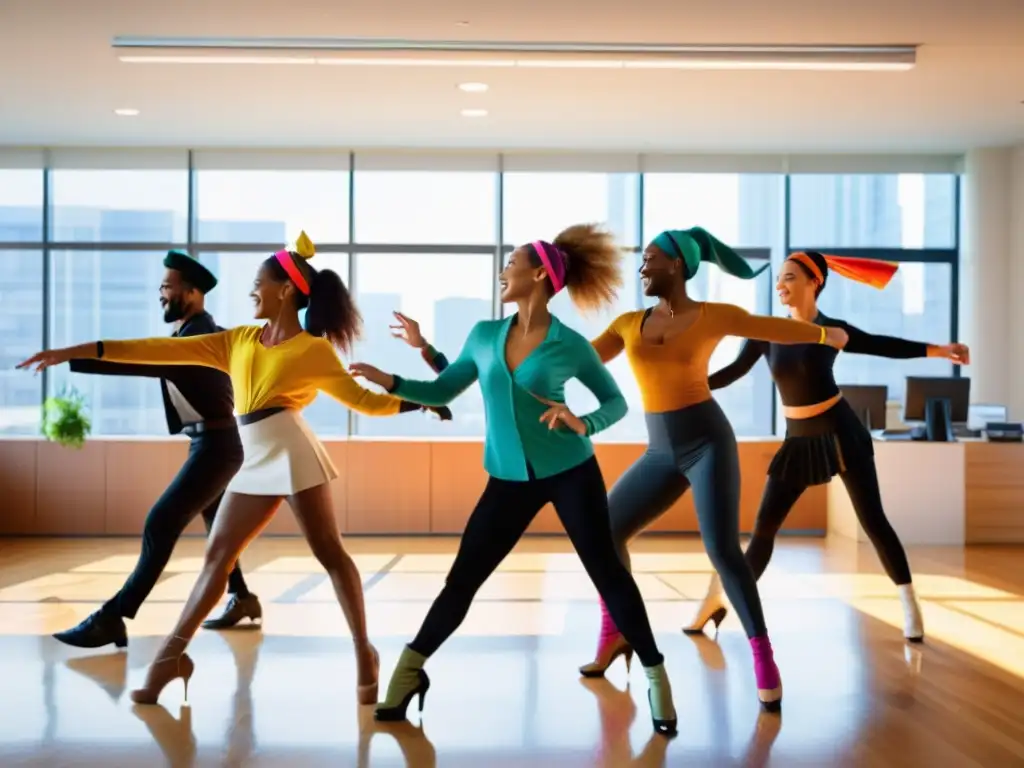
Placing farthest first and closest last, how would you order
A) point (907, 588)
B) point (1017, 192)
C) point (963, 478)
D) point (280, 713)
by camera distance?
point (1017, 192) < point (963, 478) < point (907, 588) < point (280, 713)

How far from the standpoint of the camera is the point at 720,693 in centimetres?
429

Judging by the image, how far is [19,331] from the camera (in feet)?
32.4

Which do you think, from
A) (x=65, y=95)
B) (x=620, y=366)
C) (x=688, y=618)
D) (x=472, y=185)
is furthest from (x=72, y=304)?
(x=688, y=618)

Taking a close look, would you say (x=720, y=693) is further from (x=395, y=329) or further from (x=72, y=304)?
(x=72, y=304)

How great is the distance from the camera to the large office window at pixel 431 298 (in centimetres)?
989

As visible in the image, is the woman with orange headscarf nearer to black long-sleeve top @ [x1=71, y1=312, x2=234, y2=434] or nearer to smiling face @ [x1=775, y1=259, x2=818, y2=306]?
smiling face @ [x1=775, y1=259, x2=818, y2=306]

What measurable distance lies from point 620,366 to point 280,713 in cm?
651

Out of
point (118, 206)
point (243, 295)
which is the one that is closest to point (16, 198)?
point (118, 206)

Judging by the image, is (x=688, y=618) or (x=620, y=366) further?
(x=620, y=366)

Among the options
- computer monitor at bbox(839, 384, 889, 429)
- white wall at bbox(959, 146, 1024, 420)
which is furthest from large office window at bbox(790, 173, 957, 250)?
computer monitor at bbox(839, 384, 889, 429)

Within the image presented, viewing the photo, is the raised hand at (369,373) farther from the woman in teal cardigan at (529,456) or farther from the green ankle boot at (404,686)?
the green ankle boot at (404,686)

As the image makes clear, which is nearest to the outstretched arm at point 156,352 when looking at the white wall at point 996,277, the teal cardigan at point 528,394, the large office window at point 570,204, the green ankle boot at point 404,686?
the teal cardigan at point 528,394

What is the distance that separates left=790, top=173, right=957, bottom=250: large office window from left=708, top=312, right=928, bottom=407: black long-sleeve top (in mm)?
5033

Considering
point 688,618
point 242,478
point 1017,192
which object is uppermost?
Answer: point 1017,192
